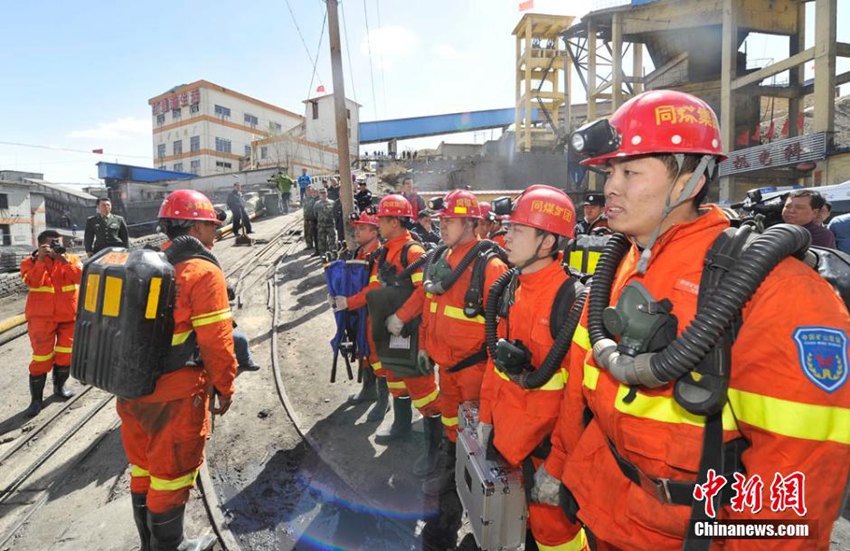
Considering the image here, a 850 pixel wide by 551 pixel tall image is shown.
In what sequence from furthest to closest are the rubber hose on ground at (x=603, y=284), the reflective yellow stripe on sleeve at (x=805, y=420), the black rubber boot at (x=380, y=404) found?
the black rubber boot at (x=380, y=404) < the rubber hose on ground at (x=603, y=284) < the reflective yellow stripe on sleeve at (x=805, y=420)

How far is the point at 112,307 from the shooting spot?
2611 mm

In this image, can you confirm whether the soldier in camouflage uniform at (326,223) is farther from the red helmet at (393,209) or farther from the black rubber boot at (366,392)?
the red helmet at (393,209)

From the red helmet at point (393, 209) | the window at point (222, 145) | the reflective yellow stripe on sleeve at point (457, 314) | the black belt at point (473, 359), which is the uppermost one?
the window at point (222, 145)

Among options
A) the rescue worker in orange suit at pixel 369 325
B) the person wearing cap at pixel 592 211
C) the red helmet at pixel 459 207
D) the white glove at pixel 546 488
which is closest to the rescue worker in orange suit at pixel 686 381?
the white glove at pixel 546 488

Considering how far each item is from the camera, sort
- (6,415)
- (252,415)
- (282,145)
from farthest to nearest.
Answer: (282,145), (6,415), (252,415)

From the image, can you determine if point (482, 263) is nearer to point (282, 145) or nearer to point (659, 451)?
point (659, 451)

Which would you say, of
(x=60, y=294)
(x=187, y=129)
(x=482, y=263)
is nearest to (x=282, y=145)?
(x=187, y=129)

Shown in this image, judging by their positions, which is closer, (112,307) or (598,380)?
(598,380)

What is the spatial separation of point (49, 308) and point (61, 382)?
3.19ft

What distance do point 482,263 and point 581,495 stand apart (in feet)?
6.40

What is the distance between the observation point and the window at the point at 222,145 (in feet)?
153

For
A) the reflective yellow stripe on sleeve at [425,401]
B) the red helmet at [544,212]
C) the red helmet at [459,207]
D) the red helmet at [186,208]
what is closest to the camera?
the red helmet at [544,212]

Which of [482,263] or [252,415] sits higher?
[482,263]

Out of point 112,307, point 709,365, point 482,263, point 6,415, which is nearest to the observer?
point 709,365
